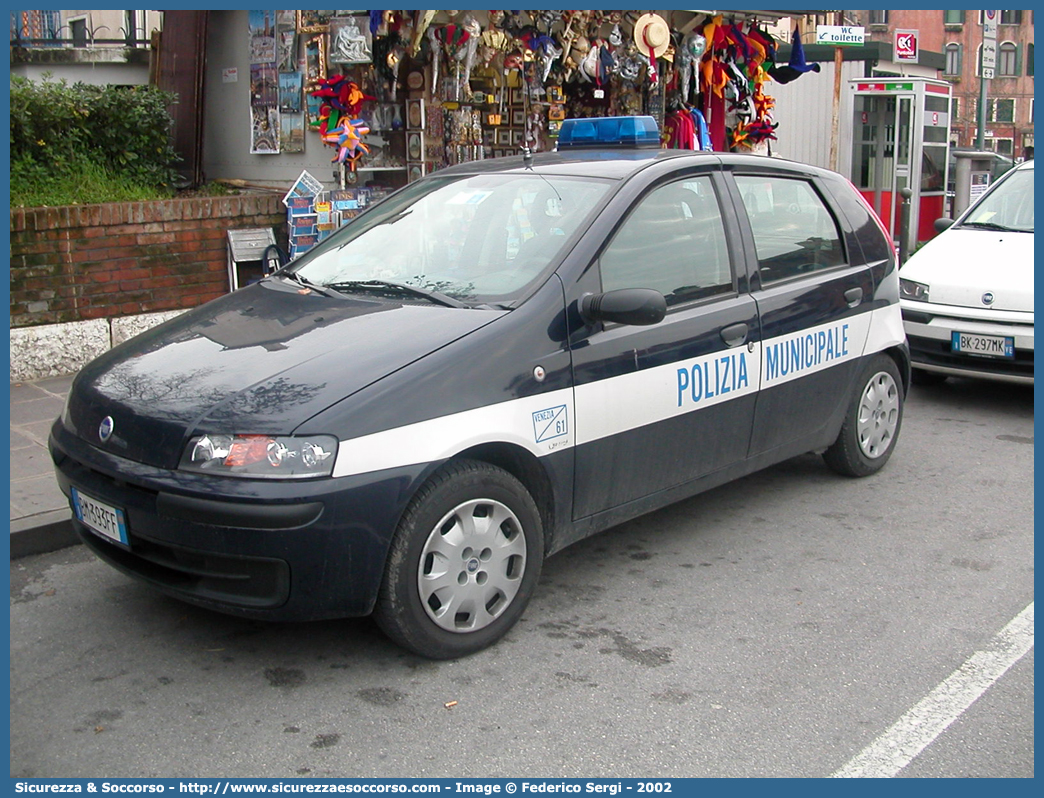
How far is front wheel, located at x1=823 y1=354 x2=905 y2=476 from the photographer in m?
5.70

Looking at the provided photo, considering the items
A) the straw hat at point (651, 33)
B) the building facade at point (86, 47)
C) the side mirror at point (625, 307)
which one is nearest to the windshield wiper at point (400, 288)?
the side mirror at point (625, 307)

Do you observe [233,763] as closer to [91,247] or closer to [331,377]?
[331,377]

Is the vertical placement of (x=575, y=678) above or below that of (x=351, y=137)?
below

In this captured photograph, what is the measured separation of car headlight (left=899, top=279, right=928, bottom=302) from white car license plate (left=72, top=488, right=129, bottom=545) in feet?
18.8

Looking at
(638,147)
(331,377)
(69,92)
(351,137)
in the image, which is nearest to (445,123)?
(351,137)

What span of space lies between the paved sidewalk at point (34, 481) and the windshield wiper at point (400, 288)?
1696 millimetres

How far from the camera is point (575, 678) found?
3.72m

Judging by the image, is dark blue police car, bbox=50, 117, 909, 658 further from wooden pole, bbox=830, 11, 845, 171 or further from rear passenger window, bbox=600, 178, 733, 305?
wooden pole, bbox=830, 11, 845, 171

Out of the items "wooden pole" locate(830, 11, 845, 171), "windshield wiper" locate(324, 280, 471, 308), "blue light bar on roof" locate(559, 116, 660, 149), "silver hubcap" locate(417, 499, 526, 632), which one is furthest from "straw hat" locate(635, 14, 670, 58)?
"silver hubcap" locate(417, 499, 526, 632)

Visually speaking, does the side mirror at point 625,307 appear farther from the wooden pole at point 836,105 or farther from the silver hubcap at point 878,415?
the wooden pole at point 836,105

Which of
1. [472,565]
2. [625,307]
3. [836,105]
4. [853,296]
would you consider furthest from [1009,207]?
[472,565]

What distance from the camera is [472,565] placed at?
148 inches

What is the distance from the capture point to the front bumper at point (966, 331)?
717 centimetres

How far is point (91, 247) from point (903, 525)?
5537 mm
